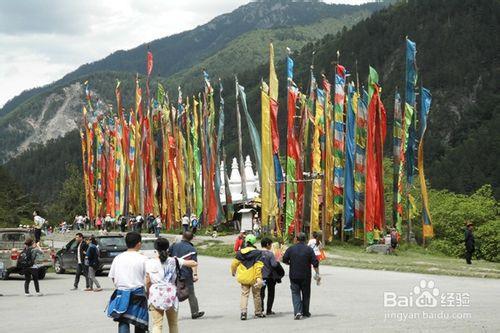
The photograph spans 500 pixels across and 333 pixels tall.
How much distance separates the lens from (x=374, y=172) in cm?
3912

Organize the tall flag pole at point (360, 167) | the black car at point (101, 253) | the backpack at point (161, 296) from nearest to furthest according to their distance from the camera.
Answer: the backpack at point (161, 296) → the black car at point (101, 253) → the tall flag pole at point (360, 167)

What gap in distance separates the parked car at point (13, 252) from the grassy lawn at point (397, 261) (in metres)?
10.1

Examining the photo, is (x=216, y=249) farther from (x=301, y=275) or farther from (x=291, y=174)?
(x=301, y=275)

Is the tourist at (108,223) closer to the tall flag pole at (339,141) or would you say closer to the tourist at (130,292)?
the tall flag pole at (339,141)

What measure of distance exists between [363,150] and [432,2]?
158 metres

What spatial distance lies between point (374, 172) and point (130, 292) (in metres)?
29.3

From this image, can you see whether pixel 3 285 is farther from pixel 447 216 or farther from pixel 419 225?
pixel 419 225

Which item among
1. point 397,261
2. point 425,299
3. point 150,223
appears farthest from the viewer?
point 150,223

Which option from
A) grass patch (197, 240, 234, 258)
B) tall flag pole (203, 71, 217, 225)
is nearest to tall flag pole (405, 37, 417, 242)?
grass patch (197, 240, 234, 258)

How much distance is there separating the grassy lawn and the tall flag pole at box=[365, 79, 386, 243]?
5.17 ft

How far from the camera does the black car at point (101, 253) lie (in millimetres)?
29562

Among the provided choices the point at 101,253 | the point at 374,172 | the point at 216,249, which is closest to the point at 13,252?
the point at 101,253

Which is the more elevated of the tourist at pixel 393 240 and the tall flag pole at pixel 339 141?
the tall flag pole at pixel 339 141

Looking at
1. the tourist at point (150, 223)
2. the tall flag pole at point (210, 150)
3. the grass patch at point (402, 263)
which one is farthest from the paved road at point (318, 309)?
the tourist at point (150, 223)
